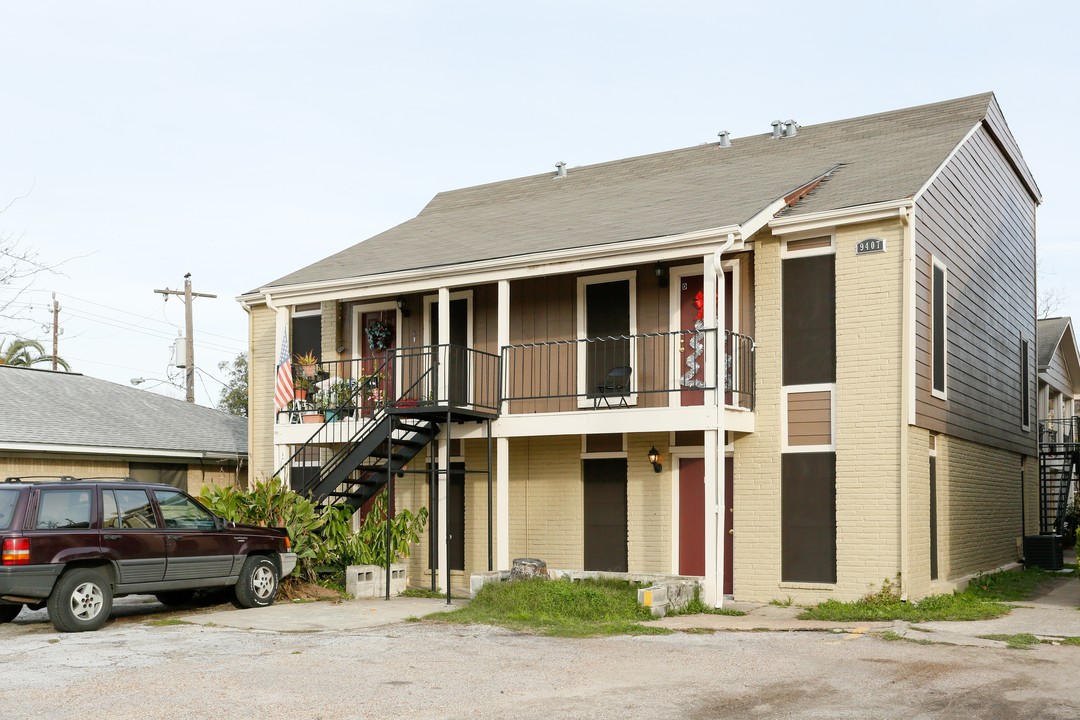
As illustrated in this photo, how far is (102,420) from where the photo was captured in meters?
22.7

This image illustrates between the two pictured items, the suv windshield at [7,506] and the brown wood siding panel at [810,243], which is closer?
the suv windshield at [7,506]

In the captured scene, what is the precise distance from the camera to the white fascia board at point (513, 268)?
14477mm

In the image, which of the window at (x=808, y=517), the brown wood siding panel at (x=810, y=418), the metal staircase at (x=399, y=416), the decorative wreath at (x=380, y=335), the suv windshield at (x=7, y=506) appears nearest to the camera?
the suv windshield at (x=7, y=506)

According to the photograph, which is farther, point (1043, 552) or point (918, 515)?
point (1043, 552)

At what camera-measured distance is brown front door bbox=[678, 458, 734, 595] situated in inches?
620

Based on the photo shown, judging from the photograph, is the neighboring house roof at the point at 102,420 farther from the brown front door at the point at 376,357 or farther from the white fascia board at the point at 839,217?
the white fascia board at the point at 839,217

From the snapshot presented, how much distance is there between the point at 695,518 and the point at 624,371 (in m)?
2.29

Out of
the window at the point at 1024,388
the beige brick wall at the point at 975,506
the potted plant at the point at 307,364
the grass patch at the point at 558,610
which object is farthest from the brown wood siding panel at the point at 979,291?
the potted plant at the point at 307,364

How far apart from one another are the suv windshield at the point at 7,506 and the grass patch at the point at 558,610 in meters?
4.80

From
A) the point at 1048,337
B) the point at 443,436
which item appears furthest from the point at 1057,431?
the point at 443,436

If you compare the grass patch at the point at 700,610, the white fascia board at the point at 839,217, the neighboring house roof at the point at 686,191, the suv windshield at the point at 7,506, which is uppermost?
the neighboring house roof at the point at 686,191

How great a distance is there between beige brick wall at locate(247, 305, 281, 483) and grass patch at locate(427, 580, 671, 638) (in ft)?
25.5

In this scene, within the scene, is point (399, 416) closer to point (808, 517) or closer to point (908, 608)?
point (808, 517)

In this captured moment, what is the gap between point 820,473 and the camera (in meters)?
15.0
